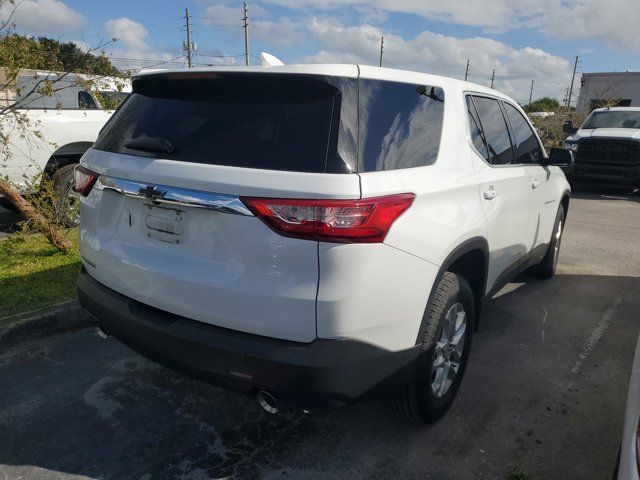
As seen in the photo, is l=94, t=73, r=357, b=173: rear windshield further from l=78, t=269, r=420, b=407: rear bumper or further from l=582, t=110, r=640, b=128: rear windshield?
l=582, t=110, r=640, b=128: rear windshield

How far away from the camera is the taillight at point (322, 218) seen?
6.39 ft

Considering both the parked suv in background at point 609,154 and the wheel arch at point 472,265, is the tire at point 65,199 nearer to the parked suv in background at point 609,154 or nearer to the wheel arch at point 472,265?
the wheel arch at point 472,265

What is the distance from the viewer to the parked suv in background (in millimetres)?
11117

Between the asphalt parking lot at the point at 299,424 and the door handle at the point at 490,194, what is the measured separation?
1204 mm

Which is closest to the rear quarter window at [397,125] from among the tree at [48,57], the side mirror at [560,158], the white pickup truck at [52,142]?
the side mirror at [560,158]

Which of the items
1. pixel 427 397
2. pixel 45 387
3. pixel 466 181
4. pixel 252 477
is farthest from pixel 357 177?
pixel 45 387

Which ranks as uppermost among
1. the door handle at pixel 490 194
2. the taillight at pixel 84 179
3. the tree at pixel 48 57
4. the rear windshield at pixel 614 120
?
the tree at pixel 48 57

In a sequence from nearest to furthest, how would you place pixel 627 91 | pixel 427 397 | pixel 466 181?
pixel 427 397 < pixel 466 181 < pixel 627 91

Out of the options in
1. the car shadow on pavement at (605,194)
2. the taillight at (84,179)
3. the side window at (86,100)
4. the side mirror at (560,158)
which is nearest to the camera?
the taillight at (84,179)

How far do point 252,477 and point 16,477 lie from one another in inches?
43.4

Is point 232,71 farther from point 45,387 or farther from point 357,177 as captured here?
point 45,387

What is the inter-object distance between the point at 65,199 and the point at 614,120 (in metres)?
12.4

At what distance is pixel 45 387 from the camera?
3150mm

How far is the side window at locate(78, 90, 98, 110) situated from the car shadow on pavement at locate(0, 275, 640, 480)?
181 inches
